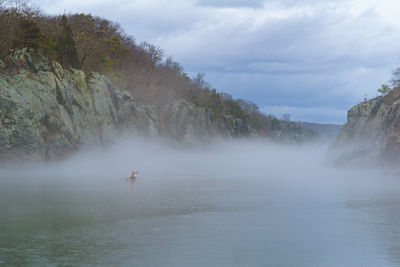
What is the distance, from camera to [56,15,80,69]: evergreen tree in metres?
73.3

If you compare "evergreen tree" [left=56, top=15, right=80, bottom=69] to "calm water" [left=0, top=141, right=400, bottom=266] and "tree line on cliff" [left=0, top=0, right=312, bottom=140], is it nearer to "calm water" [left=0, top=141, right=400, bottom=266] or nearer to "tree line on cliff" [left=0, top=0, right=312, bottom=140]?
"tree line on cliff" [left=0, top=0, right=312, bottom=140]

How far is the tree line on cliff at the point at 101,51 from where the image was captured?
6322 centimetres

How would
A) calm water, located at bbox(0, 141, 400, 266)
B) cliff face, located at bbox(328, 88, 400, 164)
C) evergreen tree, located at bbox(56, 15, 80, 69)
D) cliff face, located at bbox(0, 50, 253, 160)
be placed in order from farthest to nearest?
1. evergreen tree, located at bbox(56, 15, 80, 69)
2. cliff face, located at bbox(328, 88, 400, 164)
3. cliff face, located at bbox(0, 50, 253, 160)
4. calm water, located at bbox(0, 141, 400, 266)

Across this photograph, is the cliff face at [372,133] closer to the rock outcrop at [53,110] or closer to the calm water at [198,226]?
the calm water at [198,226]

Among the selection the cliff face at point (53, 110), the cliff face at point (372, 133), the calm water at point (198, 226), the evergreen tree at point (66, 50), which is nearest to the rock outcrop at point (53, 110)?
the cliff face at point (53, 110)

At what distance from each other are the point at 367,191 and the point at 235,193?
8.47m

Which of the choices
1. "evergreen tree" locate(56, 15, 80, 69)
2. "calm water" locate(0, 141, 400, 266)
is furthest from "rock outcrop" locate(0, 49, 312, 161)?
"calm water" locate(0, 141, 400, 266)

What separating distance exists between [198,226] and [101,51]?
71.9m

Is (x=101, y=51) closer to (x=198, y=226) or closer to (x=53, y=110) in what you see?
(x=53, y=110)

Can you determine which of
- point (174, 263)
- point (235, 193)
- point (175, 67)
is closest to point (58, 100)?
point (235, 193)

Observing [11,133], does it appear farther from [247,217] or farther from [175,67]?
[175,67]

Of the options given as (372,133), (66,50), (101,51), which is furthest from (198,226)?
(101,51)

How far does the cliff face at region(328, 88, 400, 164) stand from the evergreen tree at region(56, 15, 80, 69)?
128 feet

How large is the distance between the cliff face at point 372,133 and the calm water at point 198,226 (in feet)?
67.9
